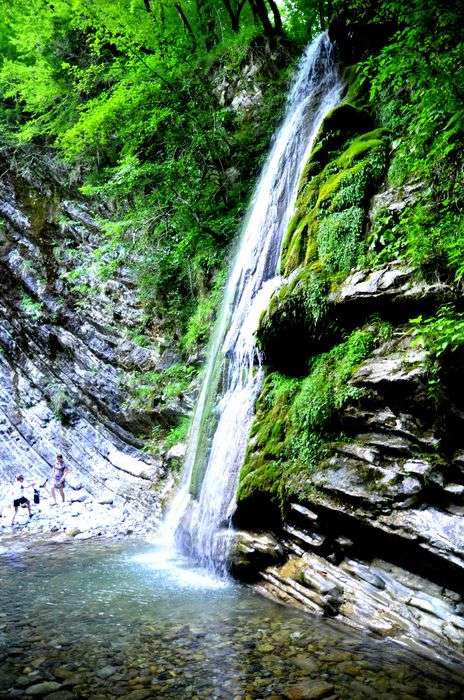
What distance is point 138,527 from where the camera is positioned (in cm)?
951

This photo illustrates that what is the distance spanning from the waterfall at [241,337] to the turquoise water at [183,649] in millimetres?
1355

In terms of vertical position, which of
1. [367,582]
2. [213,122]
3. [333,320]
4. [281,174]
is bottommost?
[367,582]

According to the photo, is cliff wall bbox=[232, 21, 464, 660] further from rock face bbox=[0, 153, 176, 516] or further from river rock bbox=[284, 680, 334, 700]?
rock face bbox=[0, 153, 176, 516]

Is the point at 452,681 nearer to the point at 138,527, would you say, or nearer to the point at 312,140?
the point at 138,527

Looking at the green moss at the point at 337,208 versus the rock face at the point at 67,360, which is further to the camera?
the rock face at the point at 67,360

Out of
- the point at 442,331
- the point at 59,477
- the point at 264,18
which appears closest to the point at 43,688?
the point at 442,331

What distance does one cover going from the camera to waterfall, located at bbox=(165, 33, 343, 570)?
273 inches

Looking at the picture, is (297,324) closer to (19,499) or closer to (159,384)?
(159,384)

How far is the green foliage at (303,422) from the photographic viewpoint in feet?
17.7

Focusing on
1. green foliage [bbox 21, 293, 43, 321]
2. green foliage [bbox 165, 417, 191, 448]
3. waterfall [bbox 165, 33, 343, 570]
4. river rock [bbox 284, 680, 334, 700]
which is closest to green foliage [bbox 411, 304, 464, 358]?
river rock [bbox 284, 680, 334, 700]

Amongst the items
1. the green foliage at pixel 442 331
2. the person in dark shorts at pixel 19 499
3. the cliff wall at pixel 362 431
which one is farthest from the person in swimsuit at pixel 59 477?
the green foliage at pixel 442 331

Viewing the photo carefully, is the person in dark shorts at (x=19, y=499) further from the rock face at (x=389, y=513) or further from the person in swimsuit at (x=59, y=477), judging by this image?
the rock face at (x=389, y=513)

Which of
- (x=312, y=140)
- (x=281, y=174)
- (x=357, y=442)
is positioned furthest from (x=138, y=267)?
(x=357, y=442)

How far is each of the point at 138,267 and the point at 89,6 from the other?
278 inches
